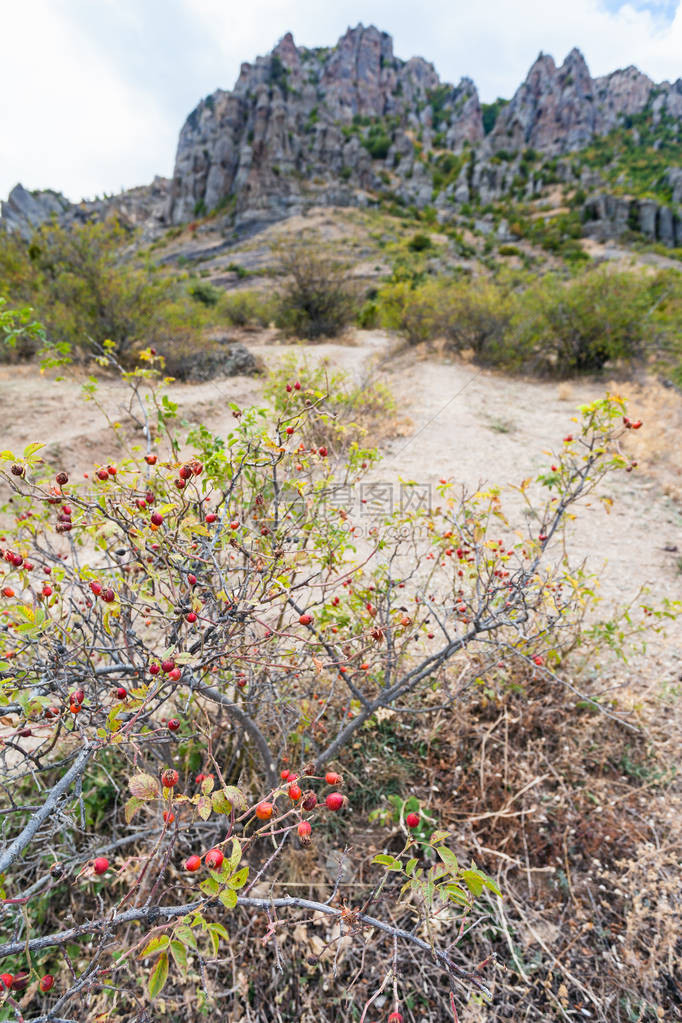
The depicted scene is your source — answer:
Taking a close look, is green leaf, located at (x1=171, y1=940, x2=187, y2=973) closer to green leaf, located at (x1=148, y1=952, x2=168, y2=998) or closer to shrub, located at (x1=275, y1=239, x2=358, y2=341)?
green leaf, located at (x1=148, y1=952, x2=168, y2=998)

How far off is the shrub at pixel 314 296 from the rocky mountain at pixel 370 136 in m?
41.2

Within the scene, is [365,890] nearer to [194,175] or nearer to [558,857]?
[558,857]

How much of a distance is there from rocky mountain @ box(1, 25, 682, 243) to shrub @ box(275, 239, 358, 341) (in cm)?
4121

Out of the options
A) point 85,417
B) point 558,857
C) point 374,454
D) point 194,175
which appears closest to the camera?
point 558,857

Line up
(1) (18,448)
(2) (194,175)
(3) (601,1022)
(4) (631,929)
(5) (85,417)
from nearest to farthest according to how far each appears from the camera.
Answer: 1. (3) (601,1022)
2. (4) (631,929)
3. (1) (18,448)
4. (5) (85,417)
5. (2) (194,175)

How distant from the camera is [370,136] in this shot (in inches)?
2795

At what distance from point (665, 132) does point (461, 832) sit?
85.2 m

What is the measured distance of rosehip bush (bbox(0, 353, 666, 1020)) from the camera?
39.1 inches

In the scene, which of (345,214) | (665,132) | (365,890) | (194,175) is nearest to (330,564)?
(365,890)

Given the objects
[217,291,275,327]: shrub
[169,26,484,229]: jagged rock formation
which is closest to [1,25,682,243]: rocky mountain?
[169,26,484,229]: jagged rock formation

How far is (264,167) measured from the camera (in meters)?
56.6

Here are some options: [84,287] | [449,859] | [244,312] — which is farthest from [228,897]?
[244,312]

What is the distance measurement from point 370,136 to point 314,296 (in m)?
77.6

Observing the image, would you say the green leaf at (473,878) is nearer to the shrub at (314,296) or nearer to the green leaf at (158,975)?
the green leaf at (158,975)
